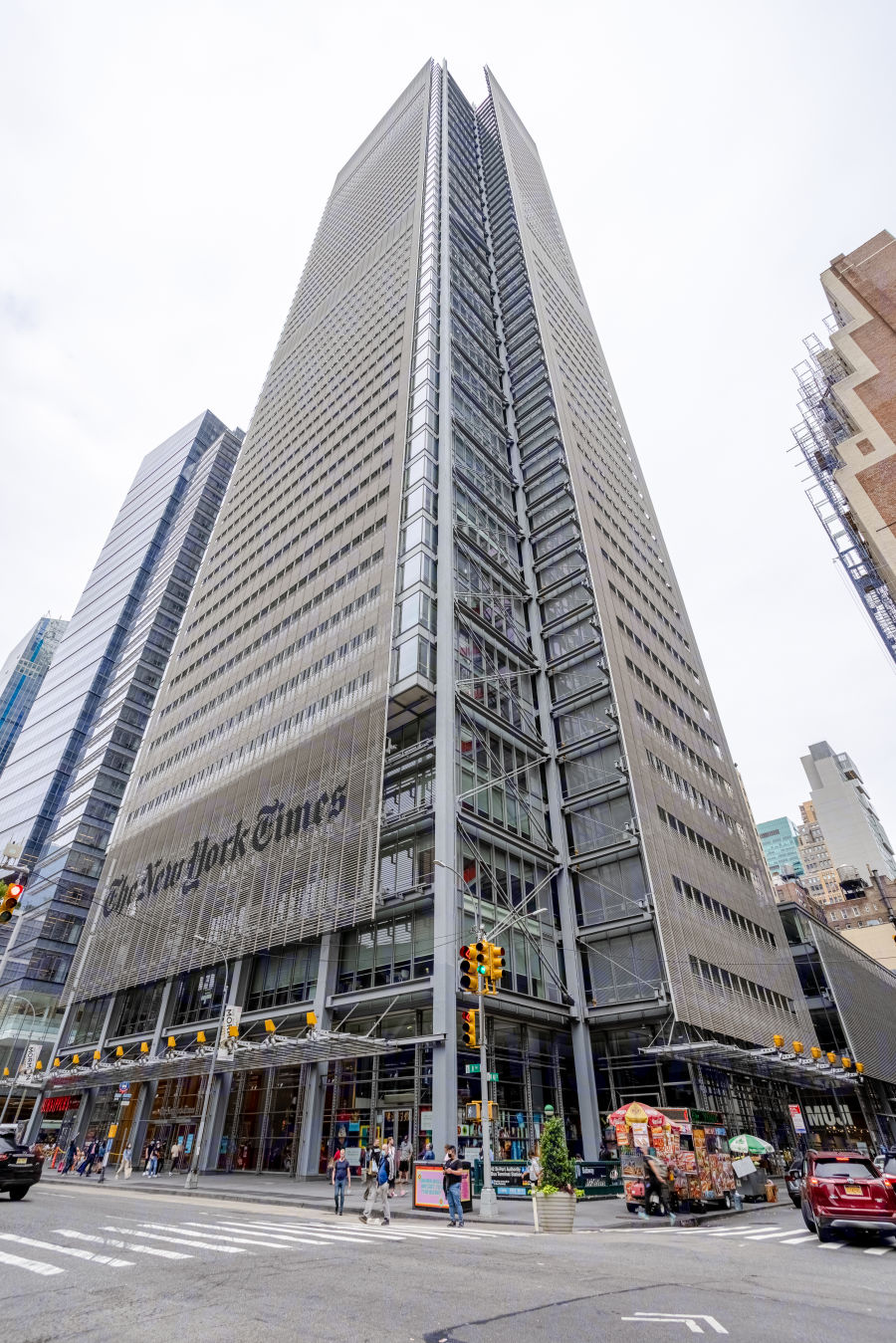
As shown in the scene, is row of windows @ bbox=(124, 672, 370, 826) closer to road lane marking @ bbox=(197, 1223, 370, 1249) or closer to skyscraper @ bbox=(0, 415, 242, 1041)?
skyscraper @ bbox=(0, 415, 242, 1041)

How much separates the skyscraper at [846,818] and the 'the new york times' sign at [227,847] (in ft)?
383

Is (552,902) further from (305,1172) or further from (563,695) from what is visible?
(305,1172)

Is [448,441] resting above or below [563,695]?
above

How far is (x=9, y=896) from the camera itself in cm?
1579

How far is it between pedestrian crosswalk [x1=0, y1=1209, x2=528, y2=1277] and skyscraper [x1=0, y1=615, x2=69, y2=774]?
4629 inches

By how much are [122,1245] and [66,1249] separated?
904 mm

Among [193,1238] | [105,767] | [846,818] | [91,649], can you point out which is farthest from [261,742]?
[846,818]

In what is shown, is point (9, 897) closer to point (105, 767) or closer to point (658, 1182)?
point (658, 1182)

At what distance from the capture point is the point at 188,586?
318 feet

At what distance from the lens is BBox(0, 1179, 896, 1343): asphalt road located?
6430 mm

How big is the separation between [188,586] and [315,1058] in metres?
79.7

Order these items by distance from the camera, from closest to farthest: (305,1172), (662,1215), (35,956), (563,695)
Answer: (662,1215) → (305,1172) → (563,695) → (35,956)

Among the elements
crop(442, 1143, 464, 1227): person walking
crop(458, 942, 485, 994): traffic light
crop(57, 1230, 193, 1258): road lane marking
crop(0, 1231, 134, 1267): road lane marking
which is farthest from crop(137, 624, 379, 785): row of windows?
crop(0, 1231, 134, 1267): road lane marking

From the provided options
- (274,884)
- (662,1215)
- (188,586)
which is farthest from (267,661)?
(188,586)
